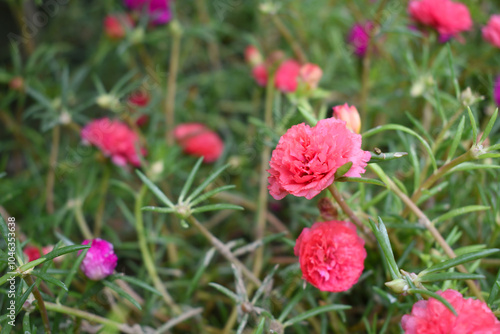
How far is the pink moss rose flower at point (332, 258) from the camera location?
0.50 meters

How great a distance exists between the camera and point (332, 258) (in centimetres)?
50

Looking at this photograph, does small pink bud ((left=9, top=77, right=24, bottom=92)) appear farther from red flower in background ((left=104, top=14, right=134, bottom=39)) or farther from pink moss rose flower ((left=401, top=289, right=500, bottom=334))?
pink moss rose flower ((left=401, top=289, right=500, bottom=334))

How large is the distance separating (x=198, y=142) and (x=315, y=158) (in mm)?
612

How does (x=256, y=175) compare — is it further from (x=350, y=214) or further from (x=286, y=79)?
(x=350, y=214)

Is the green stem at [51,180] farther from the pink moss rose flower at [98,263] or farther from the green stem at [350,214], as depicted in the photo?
the green stem at [350,214]

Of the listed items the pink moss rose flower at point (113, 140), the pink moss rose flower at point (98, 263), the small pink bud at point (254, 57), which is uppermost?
the small pink bud at point (254, 57)

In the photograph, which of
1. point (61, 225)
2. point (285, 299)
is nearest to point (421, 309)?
point (285, 299)

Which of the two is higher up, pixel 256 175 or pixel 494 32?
pixel 494 32

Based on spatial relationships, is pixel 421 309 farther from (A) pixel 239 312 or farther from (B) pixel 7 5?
(B) pixel 7 5

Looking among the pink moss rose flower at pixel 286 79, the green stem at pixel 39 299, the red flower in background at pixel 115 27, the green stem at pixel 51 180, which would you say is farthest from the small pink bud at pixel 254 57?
the green stem at pixel 39 299

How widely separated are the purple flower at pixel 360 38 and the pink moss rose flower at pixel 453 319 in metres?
0.64

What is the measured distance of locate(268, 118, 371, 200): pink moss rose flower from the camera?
0.44 metres

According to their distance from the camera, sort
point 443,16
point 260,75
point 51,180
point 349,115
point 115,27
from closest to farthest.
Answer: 1. point 349,115
2. point 443,16
3. point 51,180
4. point 260,75
5. point 115,27

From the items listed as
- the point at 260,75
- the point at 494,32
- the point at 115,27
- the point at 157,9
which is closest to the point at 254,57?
the point at 260,75
